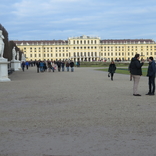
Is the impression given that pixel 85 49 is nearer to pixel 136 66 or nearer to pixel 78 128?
pixel 136 66

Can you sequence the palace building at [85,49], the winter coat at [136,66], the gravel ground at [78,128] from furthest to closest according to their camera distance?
the palace building at [85,49], the winter coat at [136,66], the gravel ground at [78,128]

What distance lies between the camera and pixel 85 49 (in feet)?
430

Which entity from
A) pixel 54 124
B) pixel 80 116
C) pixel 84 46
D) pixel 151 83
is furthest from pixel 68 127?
pixel 84 46

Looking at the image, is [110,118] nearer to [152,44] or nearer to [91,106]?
[91,106]

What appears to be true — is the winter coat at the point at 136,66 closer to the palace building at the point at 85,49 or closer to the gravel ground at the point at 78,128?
the gravel ground at the point at 78,128

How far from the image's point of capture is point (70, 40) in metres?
130

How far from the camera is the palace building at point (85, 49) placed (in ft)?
427

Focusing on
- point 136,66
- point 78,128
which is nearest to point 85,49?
point 136,66

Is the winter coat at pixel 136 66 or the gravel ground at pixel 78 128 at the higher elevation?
the winter coat at pixel 136 66

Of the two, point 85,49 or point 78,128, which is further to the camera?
point 85,49

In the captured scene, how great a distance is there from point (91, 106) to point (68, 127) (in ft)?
8.03

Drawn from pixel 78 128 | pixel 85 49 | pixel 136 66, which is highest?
pixel 85 49

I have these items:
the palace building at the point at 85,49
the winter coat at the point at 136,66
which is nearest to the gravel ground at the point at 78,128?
the winter coat at the point at 136,66

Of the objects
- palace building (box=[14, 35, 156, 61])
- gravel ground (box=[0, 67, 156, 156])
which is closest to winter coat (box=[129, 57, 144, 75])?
gravel ground (box=[0, 67, 156, 156])
